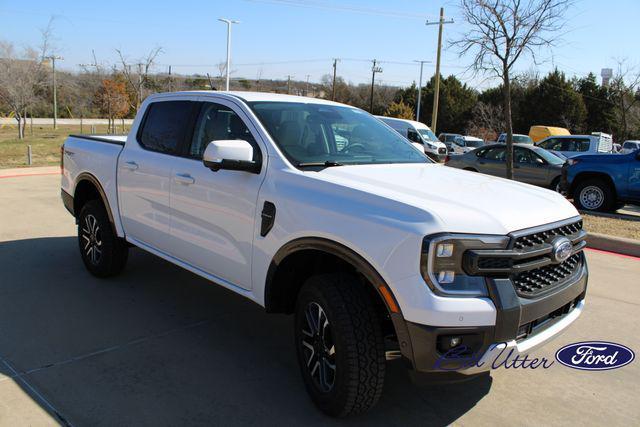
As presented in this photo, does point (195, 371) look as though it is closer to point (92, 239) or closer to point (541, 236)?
point (541, 236)

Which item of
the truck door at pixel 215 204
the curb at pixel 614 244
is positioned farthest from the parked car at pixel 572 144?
the truck door at pixel 215 204

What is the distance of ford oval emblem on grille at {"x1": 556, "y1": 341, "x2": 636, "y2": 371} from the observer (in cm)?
416

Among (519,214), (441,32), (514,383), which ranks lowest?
(514,383)

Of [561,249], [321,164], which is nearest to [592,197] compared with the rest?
[561,249]

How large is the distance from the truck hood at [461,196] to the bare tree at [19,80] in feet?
96.0

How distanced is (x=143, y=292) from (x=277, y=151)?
8.21 feet

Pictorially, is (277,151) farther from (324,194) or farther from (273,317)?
(273,317)

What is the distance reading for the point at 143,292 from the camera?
17.3 ft

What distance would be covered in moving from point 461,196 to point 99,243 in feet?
12.6

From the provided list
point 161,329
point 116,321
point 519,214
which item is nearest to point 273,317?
point 161,329

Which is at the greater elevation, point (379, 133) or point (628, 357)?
point (379, 133)

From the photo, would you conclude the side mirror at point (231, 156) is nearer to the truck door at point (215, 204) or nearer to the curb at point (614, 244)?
the truck door at point (215, 204)

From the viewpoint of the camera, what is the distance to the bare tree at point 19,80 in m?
28.8

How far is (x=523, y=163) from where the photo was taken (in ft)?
47.3
